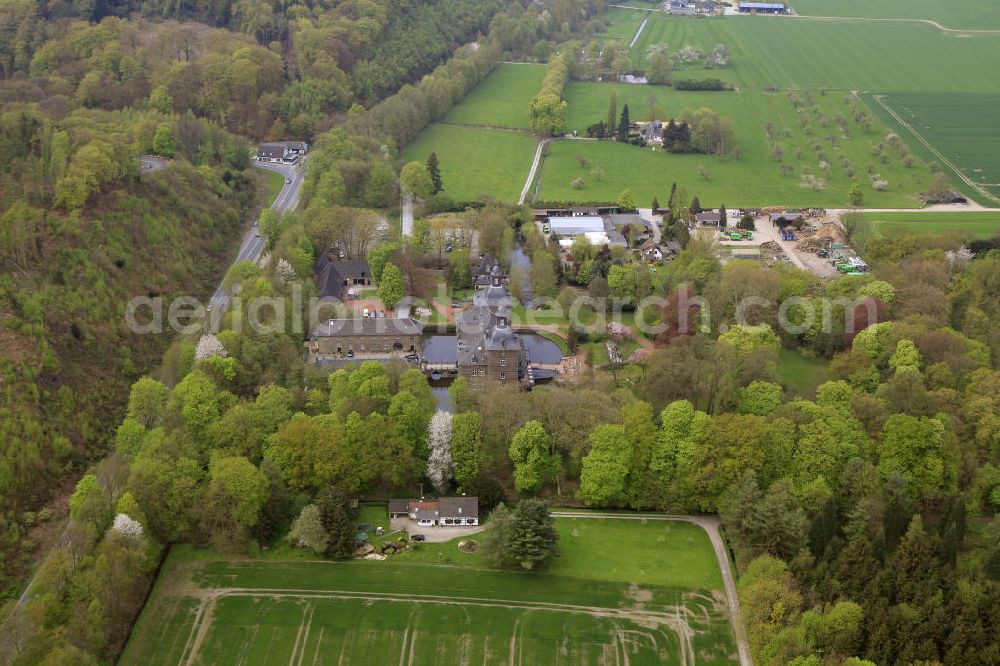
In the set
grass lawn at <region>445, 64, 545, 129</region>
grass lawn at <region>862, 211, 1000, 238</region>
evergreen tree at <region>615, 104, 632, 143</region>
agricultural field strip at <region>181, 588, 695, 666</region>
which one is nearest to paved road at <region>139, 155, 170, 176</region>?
grass lawn at <region>445, 64, 545, 129</region>

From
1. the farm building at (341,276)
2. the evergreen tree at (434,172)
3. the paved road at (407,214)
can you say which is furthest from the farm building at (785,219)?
the farm building at (341,276)

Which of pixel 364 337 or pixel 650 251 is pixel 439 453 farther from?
pixel 650 251

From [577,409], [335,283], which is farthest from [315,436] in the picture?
[335,283]

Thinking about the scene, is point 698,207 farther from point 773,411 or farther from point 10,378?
point 10,378

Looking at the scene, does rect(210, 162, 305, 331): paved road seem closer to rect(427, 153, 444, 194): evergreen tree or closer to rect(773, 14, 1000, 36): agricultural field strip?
rect(427, 153, 444, 194): evergreen tree

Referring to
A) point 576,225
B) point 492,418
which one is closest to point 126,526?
point 492,418

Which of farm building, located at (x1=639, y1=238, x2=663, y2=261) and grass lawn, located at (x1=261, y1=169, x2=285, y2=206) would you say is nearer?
farm building, located at (x1=639, y1=238, x2=663, y2=261)

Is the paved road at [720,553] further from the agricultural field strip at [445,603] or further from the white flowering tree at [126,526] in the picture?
the white flowering tree at [126,526]
